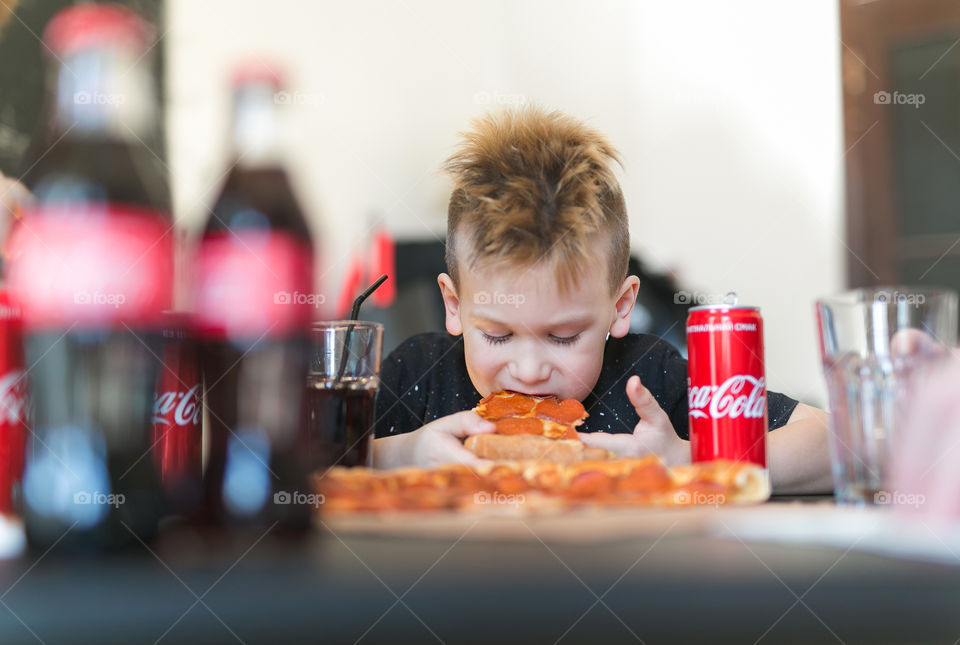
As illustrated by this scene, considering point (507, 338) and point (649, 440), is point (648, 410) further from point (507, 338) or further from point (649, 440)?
point (507, 338)

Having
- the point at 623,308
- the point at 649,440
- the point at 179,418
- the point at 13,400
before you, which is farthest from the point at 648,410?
the point at 13,400

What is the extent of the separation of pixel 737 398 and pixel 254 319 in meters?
0.45

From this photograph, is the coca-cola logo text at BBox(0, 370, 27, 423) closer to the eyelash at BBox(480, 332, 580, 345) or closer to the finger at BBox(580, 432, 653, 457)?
the finger at BBox(580, 432, 653, 457)

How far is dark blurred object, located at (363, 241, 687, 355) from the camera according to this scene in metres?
2.07

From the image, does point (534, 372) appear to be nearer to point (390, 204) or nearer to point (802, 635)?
point (802, 635)

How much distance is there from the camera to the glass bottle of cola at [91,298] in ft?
1.62

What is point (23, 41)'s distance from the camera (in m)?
1.93

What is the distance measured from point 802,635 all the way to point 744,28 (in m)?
2.92

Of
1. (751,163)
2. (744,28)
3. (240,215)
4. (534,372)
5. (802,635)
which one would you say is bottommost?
(802,635)

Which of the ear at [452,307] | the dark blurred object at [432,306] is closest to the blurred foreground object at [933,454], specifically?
the ear at [452,307]

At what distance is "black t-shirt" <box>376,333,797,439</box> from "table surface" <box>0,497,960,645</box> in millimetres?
922

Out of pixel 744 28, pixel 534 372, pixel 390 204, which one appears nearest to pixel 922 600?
pixel 534 372

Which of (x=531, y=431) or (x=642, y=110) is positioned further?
(x=642, y=110)

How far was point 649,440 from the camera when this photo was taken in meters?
1.01
